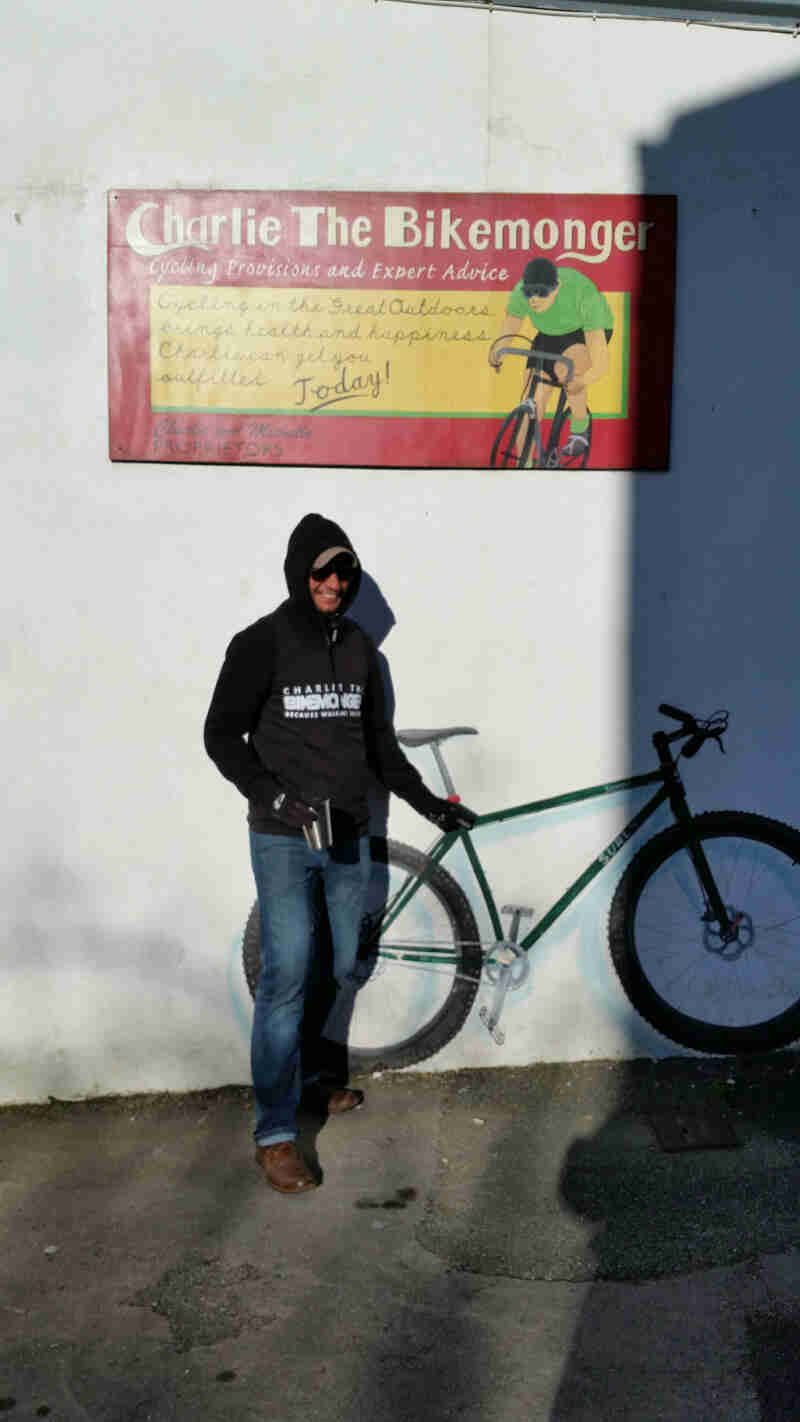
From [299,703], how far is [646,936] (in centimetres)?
163

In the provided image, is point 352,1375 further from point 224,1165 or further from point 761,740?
point 761,740

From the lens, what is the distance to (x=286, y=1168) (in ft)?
14.8

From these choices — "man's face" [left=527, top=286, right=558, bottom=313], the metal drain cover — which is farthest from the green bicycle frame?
"man's face" [left=527, top=286, right=558, bottom=313]

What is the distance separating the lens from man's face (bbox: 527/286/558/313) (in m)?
4.93

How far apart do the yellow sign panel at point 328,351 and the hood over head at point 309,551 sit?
0.66 meters

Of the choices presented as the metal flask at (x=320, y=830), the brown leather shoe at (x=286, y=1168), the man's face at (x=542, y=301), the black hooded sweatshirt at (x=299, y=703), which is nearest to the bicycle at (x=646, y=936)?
the black hooded sweatshirt at (x=299, y=703)

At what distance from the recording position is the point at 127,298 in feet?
15.9

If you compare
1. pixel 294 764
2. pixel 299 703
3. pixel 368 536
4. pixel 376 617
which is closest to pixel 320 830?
pixel 294 764

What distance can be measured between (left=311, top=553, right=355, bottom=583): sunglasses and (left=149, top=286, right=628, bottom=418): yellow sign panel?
76cm

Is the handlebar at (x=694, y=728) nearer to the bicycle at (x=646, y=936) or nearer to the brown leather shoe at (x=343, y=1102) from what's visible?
the bicycle at (x=646, y=936)

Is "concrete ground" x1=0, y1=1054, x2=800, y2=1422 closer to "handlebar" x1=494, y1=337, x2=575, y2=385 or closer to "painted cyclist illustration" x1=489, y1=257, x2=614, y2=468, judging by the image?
"painted cyclist illustration" x1=489, y1=257, x2=614, y2=468

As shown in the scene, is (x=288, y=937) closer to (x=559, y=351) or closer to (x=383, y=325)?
(x=383, y=325)

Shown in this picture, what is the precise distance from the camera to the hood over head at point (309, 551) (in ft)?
14.2

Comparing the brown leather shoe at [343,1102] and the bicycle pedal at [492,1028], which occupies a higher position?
the bicycle pedal at [492,1028]
